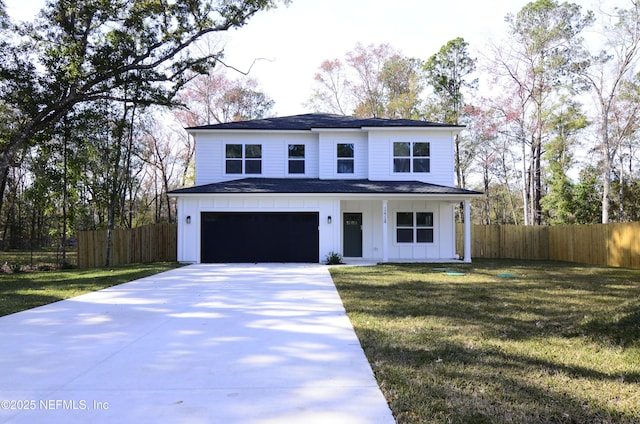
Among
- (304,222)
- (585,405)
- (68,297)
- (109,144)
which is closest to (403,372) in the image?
(585,405)

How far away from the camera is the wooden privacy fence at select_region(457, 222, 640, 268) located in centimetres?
1425

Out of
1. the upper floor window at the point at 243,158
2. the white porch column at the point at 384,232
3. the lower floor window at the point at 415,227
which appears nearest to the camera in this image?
the white porch column at the point at 384,232

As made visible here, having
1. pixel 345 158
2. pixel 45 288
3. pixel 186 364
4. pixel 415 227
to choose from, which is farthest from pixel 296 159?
pixel 186 364

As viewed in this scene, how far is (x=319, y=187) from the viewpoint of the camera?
15297 millimetres

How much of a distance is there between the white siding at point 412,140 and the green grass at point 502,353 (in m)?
8.77

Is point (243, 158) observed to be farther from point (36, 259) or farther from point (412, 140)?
point (36, 259)

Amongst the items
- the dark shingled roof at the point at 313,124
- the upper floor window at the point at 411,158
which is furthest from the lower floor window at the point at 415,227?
the dark shingled roof at the point at 313,124

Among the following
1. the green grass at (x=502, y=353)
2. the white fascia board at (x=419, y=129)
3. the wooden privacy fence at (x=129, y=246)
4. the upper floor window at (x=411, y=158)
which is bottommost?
the green grass at (x=502, y=353)

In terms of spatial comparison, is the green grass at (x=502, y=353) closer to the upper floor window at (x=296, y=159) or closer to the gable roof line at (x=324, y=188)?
the gable roof line at (x=324, y=188)

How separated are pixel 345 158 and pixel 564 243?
1029 cm

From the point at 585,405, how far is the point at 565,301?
195 inches

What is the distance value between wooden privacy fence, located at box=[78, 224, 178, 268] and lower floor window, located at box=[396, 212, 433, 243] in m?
10.1

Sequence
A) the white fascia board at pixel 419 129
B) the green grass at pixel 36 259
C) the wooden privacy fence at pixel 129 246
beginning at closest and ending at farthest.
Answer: the wooden privacy fence at pixel 129 246 < the green grass at pixel 36 259 < the white fascia board at pixel 419 129

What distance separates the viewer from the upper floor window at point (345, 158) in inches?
674
